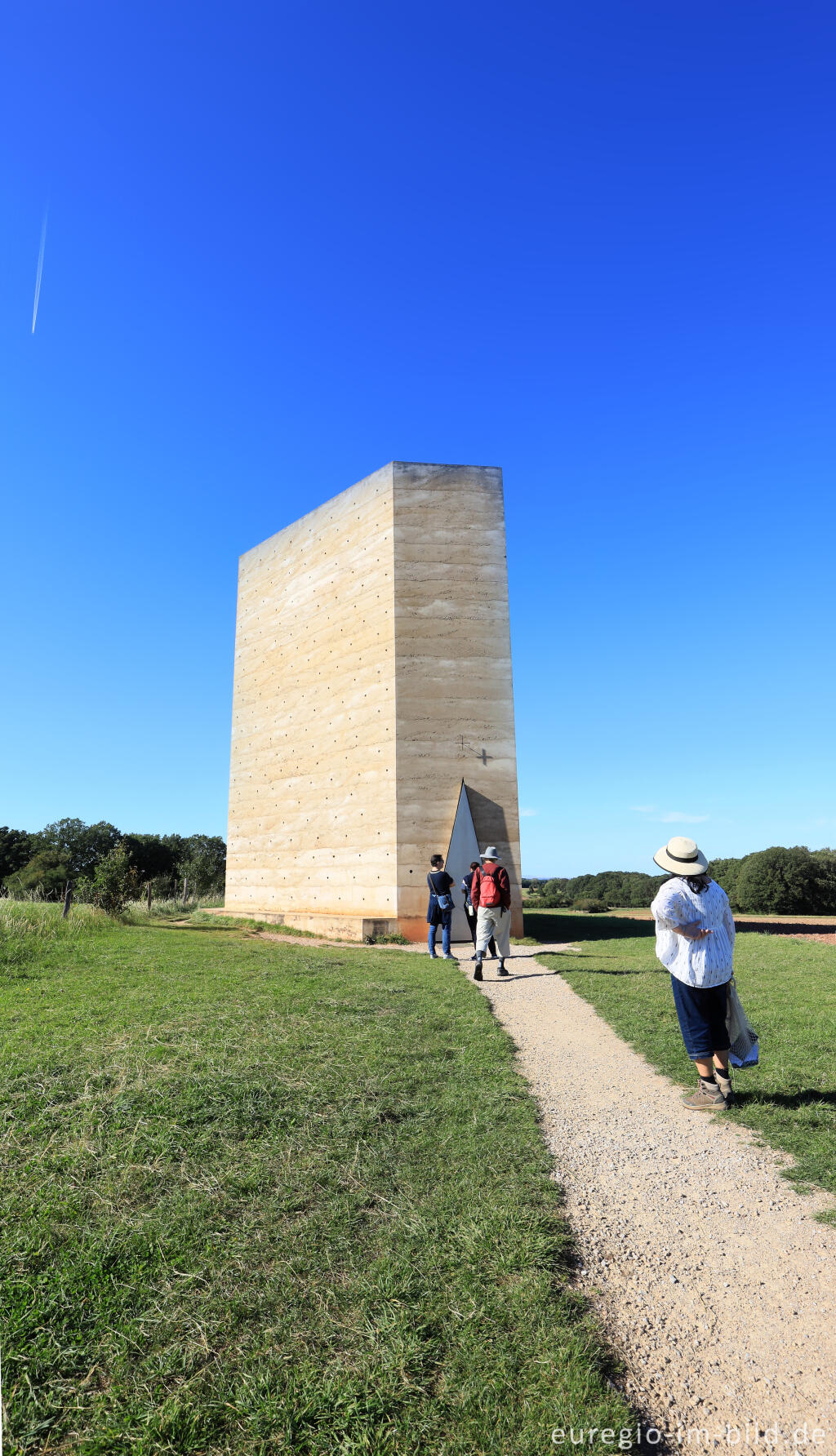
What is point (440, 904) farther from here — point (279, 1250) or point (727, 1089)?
point (279, 1250)

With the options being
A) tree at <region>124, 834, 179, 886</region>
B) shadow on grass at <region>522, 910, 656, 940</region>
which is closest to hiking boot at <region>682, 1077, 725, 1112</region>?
shadow on grass at <region>522, 910, 656, 940</region>

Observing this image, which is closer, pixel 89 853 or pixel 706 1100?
pixel 706 1100

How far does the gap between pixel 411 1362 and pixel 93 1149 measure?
2.70m

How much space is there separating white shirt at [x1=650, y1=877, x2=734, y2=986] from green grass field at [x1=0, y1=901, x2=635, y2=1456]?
173cm

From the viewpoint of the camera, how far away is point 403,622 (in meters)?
21.1

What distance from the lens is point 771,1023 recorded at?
8031 mm

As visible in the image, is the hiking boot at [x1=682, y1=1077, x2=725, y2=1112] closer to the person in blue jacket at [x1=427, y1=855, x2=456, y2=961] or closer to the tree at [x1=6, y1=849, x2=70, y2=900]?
the person in blue jacket at [x1=427, y1=855, x2=456, y2=961]

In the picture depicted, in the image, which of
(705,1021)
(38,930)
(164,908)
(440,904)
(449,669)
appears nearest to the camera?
(705,1021)

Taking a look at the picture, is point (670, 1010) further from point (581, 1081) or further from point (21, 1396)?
point (21, 1396)

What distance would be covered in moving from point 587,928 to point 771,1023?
1475cm

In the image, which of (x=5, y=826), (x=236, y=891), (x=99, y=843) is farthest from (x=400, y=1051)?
→ (x=5, y=826)

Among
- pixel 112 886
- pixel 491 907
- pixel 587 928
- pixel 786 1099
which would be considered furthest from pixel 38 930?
pixel 587 928

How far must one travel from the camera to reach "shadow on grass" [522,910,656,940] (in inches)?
767

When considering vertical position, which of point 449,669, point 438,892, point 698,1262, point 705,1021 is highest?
point 449,669
